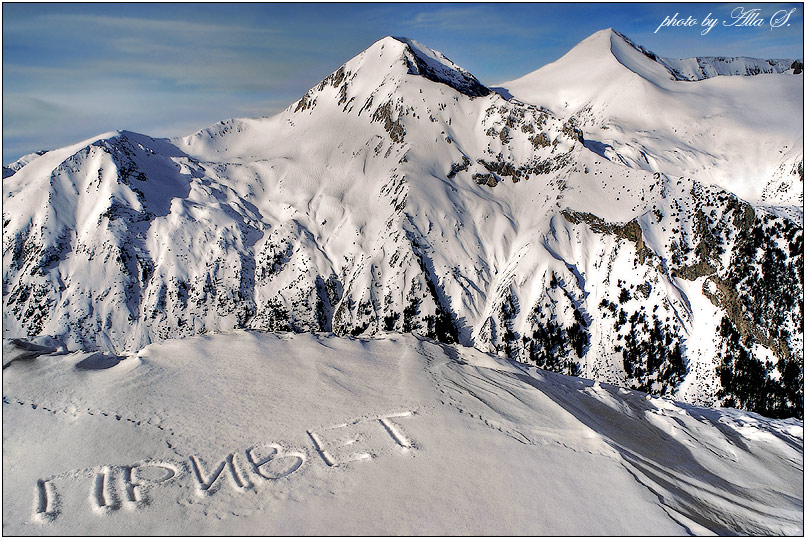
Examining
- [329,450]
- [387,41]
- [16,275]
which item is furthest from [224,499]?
[387,41]

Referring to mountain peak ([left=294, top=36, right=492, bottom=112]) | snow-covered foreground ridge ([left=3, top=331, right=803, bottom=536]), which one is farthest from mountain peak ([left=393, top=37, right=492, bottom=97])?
snow-covered foreground ridge ([left=3, top=331, right=803, bottom=536])

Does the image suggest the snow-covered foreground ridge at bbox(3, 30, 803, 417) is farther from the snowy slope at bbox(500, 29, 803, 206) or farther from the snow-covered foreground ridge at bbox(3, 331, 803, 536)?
the snow-covered foreground ridge at bbox(3, 331, 803, 536)

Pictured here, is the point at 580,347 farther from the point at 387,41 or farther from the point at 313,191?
the point at 387,41

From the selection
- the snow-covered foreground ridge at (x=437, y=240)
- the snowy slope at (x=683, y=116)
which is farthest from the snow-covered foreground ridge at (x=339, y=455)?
the snowy slope at (x=683, y=116)

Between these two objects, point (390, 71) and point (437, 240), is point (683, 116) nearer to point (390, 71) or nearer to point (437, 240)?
point (437, 240)

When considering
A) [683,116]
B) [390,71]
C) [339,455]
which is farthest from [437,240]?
[339,455]
